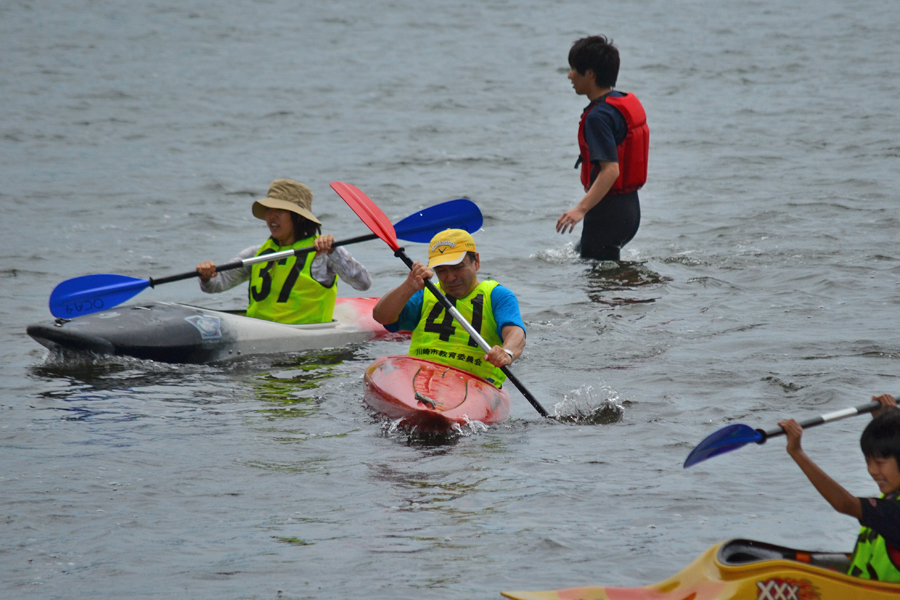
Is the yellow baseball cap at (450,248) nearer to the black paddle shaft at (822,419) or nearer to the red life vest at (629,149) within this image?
the black paddle shaft at (822,419)

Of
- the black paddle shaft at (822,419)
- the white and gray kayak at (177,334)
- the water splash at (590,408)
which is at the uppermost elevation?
the black paddle shaft at (822,419)

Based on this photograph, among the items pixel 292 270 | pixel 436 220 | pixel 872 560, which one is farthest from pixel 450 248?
pixel 872 560

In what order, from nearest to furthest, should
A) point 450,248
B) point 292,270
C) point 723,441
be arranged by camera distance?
point 723,441
point 450,248
point 292,270

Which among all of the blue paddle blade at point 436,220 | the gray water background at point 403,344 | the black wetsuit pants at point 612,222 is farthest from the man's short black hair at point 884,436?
the black wetsuit pants at point 612,222

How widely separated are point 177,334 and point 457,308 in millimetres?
1916

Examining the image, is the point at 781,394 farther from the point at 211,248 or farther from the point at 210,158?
the point at 210,158

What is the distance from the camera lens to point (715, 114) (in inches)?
626

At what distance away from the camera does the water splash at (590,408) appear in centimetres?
514

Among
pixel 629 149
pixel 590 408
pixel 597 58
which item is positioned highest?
pixel 597 58

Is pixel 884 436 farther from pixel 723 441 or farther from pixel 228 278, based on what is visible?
pixel 228 278

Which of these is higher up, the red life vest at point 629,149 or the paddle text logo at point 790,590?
the red life vest at point 629,149

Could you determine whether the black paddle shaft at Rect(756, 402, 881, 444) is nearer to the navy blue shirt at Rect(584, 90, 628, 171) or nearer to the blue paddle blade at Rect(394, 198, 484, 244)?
the blue paddle blade at Rect(394, 198, 484, 244)

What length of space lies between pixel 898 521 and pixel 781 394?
8.32ft

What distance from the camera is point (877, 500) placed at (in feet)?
9.61
